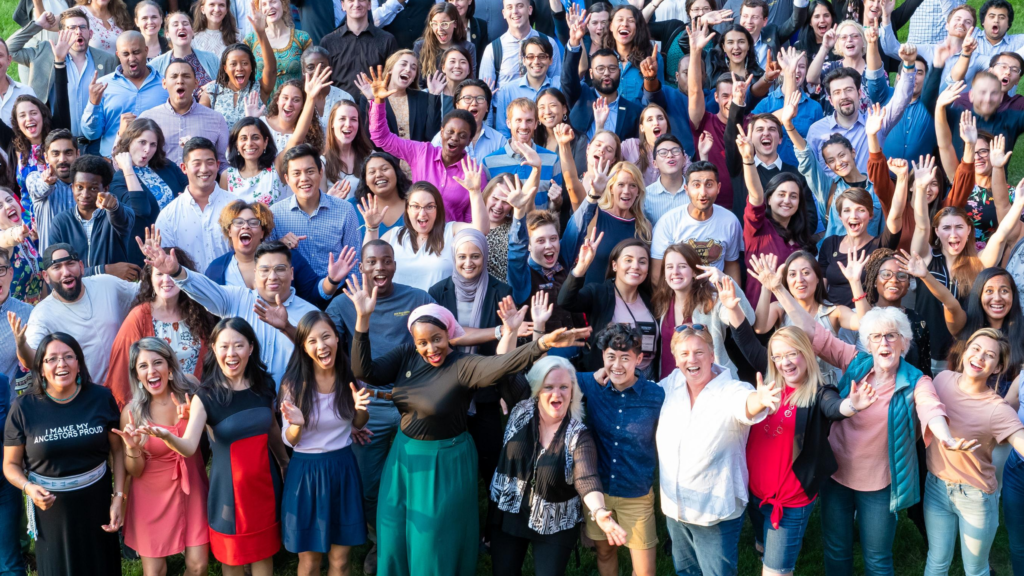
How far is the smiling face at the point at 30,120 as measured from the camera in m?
8.64

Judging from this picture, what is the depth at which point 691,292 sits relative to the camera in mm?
7082

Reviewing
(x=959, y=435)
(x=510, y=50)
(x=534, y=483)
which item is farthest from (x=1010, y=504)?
(x=510, y=50)

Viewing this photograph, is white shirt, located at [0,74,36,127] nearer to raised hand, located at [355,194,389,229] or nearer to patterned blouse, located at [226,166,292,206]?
patterned blouse, located at [226,166,292,206]

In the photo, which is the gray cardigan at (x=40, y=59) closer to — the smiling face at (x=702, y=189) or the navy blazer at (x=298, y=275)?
the navy blazer at (x=298, y=275)

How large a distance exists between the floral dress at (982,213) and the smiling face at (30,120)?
7672mm

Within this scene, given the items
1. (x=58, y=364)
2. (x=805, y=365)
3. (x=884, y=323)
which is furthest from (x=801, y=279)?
(x=58, y=364)

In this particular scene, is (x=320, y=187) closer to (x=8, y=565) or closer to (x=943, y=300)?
(x=8, y=565)

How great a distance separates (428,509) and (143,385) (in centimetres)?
188

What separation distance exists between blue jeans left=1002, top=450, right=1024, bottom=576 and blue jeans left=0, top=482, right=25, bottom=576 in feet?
20.4

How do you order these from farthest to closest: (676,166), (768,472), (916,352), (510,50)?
(510,50) < (676,166) < (916,352) < (768,472)

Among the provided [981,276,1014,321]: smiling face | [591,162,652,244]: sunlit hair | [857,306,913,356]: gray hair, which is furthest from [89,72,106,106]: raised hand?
[981,276,1014,321]: smiling face

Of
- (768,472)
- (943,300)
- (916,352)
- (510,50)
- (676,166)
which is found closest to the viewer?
(768,472)

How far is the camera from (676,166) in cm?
823

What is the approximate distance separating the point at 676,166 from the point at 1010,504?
11.2 ft
